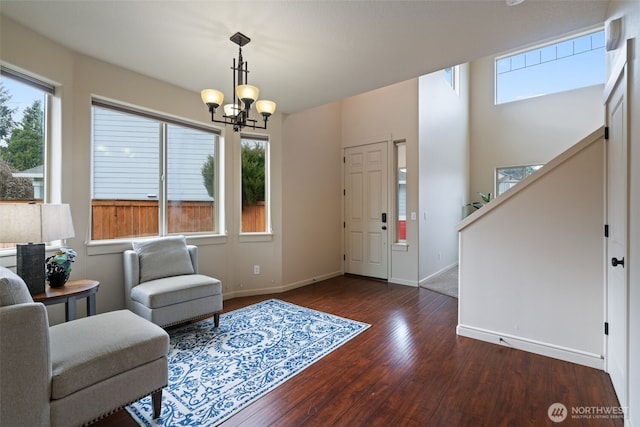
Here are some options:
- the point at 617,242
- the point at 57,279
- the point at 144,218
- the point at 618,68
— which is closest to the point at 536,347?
the point at 617,242

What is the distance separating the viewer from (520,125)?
7.03m

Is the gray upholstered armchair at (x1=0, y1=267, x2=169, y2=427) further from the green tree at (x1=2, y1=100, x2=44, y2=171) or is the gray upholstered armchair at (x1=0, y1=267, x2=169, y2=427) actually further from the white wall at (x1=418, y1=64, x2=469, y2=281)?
the white wall at (x1=418, y1=64, x2=469, y2=281)

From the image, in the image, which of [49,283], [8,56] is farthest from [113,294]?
[8,56]

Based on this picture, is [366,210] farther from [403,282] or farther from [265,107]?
[265,107]

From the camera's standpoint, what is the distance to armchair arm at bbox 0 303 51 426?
1211 mm

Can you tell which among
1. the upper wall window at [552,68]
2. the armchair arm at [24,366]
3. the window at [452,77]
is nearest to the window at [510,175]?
the upper wall window at [552,68]

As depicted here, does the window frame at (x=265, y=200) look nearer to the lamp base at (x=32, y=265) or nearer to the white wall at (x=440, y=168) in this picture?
the lamp base at (x=32, y=265)

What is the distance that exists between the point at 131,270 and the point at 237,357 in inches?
55.9

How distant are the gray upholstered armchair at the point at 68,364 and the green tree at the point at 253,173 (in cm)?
257

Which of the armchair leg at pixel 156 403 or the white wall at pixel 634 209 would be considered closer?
the white wall at pixel 634 209

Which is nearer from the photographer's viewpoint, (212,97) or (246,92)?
(246,92)

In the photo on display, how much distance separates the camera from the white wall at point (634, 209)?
1481mm

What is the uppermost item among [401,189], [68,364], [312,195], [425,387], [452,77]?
[452,77]

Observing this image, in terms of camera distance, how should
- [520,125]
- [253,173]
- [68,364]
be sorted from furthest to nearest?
[520,125] < [253,173] < [68,364]
